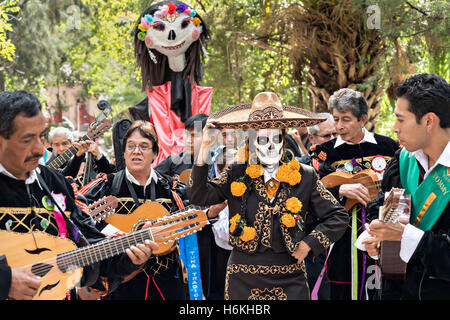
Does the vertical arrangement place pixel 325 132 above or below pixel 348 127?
below

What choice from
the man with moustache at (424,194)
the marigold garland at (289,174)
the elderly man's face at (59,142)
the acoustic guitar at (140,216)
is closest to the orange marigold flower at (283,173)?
the marigold garland at (289,174)

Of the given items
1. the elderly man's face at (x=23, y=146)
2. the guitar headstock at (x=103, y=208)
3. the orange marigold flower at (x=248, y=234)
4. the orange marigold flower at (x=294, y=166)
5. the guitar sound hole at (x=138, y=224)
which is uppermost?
the elderly man's face at (x=23, y=146)

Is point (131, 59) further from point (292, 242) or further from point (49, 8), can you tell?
point (292, 242)

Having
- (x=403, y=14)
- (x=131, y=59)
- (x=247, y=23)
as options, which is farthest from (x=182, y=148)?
(x=131, y=59)

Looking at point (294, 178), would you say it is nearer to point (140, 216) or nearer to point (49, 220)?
point (140, 216)

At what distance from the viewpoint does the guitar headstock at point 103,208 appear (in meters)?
4.85

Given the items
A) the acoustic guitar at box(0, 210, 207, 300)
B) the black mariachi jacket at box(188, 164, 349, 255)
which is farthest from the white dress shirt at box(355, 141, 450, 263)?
the acoustic guitar at box(0, 210, 207, 300)

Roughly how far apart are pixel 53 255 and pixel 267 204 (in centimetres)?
159

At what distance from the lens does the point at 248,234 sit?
13.8 feet

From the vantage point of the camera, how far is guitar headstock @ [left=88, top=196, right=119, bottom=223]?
4.85m

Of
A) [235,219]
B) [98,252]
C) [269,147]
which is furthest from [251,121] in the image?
[98,252]

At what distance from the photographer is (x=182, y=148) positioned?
7664 millimetres

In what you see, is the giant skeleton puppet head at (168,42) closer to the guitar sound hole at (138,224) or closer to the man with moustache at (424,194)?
the guitar sound hole at (138,224)

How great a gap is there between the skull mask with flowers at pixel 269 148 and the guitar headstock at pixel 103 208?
138 cm
